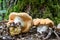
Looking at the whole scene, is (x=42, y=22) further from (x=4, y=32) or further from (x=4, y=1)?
(x=4, y=1)

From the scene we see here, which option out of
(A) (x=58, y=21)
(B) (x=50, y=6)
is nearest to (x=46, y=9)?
(B) (x=50, y=6)

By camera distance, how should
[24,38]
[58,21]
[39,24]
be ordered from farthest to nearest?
1. [58,21]
2. [39,24]
3. [24,38]

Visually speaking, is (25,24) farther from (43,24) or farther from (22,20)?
(43,24)

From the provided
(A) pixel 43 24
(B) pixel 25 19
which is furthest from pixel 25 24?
(A) pixel 43 24

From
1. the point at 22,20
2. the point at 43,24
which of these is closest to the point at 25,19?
the point at 22,20

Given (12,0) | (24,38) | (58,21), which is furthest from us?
(12,0)

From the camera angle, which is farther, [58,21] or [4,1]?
[4,1]

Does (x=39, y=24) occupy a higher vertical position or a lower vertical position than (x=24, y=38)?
higher

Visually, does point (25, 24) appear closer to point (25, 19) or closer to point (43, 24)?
point (25, 19)
